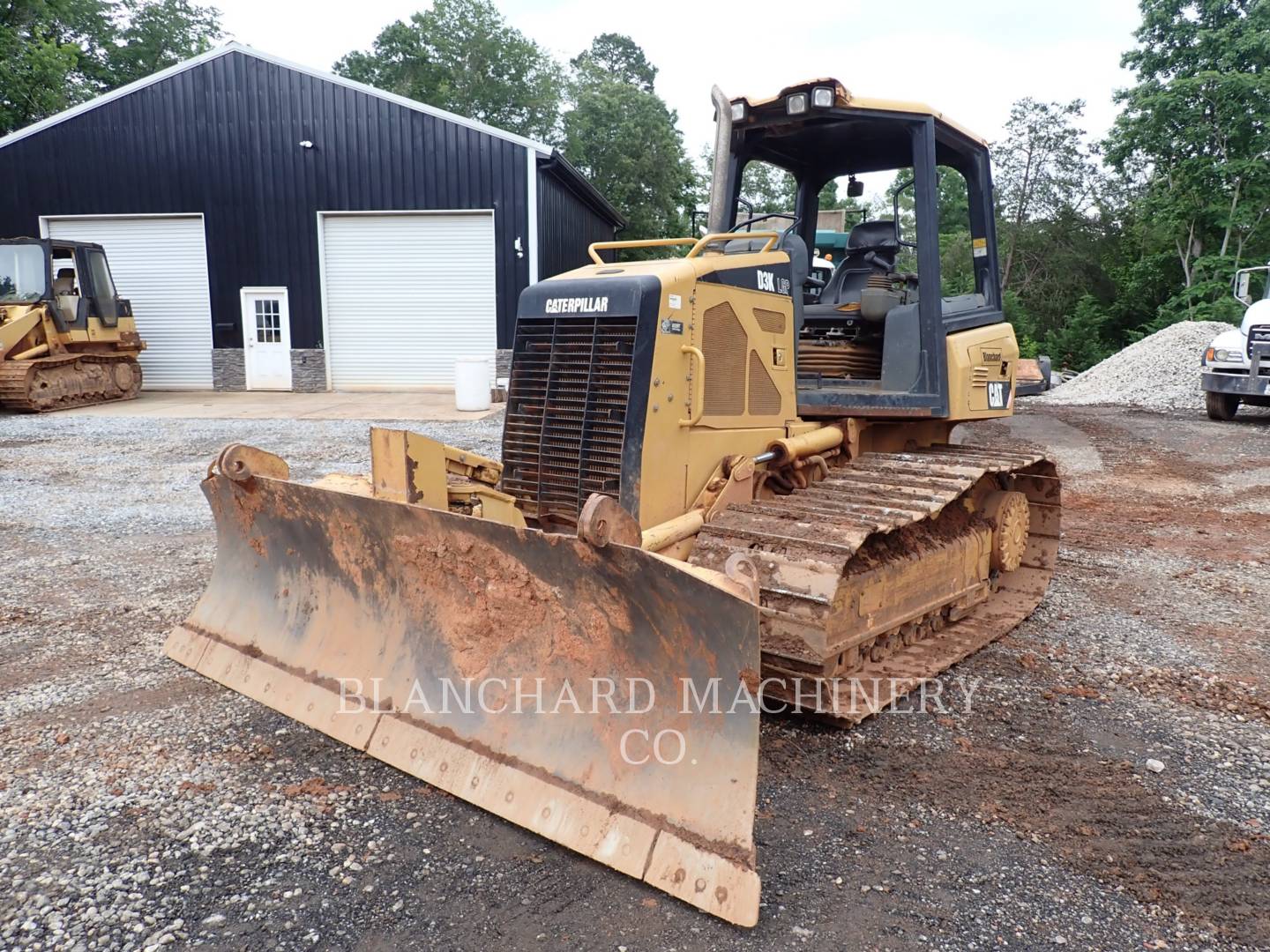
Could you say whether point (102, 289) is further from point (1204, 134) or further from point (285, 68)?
point (1204, 134)

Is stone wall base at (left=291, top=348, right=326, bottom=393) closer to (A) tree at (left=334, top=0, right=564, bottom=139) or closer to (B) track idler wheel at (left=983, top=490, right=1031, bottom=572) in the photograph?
(B) track idler wheel at (left=983, top=490, right=1031, bottom=572)

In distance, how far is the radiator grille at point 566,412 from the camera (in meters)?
4.00

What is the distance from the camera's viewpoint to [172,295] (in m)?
19.5

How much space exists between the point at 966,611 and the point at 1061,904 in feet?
8.12

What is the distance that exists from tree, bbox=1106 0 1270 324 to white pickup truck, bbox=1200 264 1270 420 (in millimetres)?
11091

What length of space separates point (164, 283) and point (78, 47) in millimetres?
17128

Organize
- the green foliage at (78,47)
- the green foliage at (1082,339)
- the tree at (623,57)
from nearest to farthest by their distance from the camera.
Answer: the green foliage at (78,47) → the green foliage at (1082,339) → the tree at (623,57)

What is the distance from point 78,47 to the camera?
30.8m

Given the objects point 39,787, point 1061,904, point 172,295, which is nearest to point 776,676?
point 1061,904

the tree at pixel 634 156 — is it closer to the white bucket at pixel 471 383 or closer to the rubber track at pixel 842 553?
the white bucket at pixel 471 383

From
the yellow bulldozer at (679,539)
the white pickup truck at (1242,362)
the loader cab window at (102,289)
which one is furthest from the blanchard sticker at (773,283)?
the loader cab window at (102,289)

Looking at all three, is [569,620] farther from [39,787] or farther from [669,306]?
[39,787]

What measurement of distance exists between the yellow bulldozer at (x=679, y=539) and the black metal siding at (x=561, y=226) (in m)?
13.4

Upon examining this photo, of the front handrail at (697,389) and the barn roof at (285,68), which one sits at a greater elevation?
the barn roof at (285,68)
